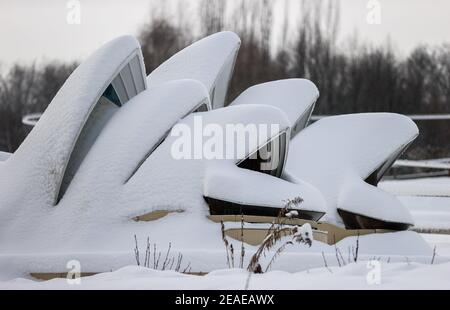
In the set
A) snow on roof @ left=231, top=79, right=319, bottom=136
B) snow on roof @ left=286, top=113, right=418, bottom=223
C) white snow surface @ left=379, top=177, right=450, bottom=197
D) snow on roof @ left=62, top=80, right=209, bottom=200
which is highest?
snow on roof @ left=62, top=80, right=209, bottom=200

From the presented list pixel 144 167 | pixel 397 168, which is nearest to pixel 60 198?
pixel 144 167

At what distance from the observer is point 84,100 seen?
1375 cm

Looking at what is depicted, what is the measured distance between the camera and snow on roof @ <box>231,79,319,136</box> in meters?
19.5

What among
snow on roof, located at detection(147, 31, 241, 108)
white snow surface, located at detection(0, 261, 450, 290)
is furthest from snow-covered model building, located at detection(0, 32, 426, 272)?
white snow surface, located at detection(0, 261, 450, 290)

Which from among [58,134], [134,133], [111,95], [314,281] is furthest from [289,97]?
[314,281]

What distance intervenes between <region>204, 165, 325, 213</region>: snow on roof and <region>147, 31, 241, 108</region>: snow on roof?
450 cm

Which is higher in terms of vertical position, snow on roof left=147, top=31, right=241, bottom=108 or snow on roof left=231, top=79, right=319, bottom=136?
snow on roof left=147, top=31, right=241, bottom=108

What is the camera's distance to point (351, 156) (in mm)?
18172

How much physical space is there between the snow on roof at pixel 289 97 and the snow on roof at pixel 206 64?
1242 millimetres

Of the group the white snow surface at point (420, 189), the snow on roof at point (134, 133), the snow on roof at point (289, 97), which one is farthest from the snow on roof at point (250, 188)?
the white snow surface at point (420, 189)

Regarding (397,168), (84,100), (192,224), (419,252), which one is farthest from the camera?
(397,168)

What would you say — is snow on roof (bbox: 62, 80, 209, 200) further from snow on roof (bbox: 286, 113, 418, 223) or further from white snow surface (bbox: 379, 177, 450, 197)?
white snow surface (bbox: 379, 177, 450, 197)

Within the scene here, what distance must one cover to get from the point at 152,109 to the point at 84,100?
4.48ft

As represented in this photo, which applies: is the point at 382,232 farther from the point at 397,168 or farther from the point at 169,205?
the point at 397,168
